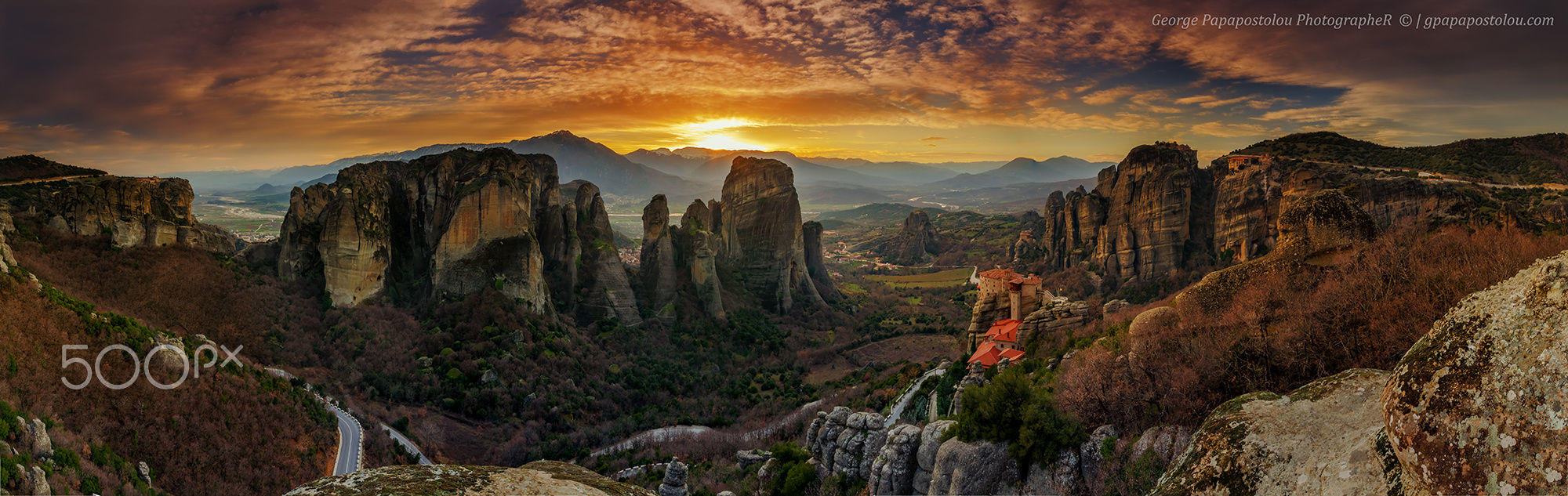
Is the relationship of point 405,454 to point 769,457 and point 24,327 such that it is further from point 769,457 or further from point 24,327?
point 769,457

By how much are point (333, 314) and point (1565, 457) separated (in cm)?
5831

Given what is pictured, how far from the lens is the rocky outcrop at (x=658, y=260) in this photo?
68.3m

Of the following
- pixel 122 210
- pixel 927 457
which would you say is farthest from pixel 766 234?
pixel 927 457

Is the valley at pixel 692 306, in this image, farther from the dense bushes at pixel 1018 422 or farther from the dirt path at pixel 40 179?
the dirt path at pixel 40 179

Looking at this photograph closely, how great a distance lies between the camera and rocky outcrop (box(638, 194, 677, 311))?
68312 mm

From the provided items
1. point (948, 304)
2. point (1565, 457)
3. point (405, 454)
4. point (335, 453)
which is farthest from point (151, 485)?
point (948, 304)

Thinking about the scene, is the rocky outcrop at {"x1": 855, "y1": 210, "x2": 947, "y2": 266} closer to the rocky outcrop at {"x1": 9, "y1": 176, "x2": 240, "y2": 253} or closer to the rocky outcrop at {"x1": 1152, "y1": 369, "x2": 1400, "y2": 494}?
the rocky outcrop at {"x1": 9, "y1": 176, "x2": 240, "y2": 253}

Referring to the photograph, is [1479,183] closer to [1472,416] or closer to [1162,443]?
[1162,443]

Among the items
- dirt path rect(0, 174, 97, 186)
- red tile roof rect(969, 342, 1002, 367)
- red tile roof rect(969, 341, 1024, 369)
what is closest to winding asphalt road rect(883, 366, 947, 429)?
red tile roof rect(969, 342, 1002, 367)

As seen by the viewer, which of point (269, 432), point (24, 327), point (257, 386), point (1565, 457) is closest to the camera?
point (1565, 457)

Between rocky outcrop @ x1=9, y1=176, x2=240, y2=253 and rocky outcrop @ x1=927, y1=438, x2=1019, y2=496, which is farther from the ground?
rocky outcrop @ x1=9, y1=176, x2=240, y2=253

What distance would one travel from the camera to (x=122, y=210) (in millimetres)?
40250

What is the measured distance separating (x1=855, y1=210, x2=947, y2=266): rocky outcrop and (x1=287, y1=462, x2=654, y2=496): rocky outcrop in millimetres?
132427

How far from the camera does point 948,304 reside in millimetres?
91875
